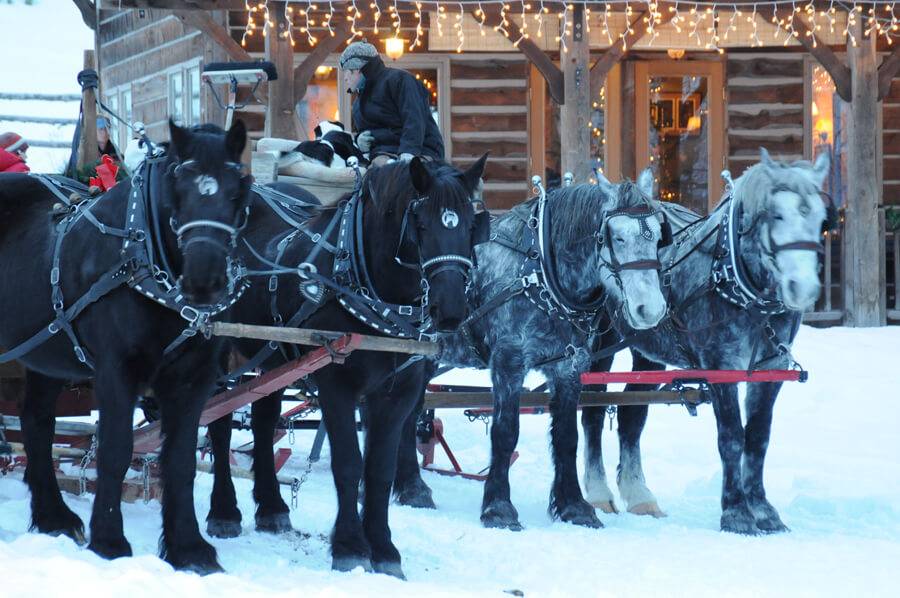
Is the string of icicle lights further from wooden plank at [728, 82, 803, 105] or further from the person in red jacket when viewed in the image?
the person in red jacket

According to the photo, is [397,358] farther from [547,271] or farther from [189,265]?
[547,271]

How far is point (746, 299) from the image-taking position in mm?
7320

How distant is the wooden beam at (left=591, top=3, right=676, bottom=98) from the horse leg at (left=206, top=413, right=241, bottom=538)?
8.97 m

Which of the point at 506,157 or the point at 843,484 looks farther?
the point at 506,157

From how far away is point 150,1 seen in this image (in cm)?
1362

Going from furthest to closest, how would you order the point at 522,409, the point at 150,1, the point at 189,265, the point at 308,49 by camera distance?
the point at 308,49
the point at 150,1
the point at 522,409
the point at 189,265

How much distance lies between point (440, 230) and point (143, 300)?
129cm

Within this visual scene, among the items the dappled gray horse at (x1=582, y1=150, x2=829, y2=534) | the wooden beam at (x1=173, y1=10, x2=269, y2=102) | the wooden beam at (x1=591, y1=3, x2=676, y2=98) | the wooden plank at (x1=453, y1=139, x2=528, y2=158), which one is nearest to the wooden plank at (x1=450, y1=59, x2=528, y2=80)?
the wooden plank at (x1=453, y1=139, x2=528, y2=158)

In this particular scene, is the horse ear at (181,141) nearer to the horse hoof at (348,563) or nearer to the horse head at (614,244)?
the horse hoof at (348,563)

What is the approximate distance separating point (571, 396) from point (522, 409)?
94 centimetres

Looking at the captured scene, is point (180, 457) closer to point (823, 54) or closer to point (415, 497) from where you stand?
point (415, 497)

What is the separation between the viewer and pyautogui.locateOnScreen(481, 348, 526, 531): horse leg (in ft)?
24.1

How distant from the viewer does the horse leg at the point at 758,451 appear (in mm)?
7332

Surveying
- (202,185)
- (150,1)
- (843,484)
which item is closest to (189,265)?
(202,185)
